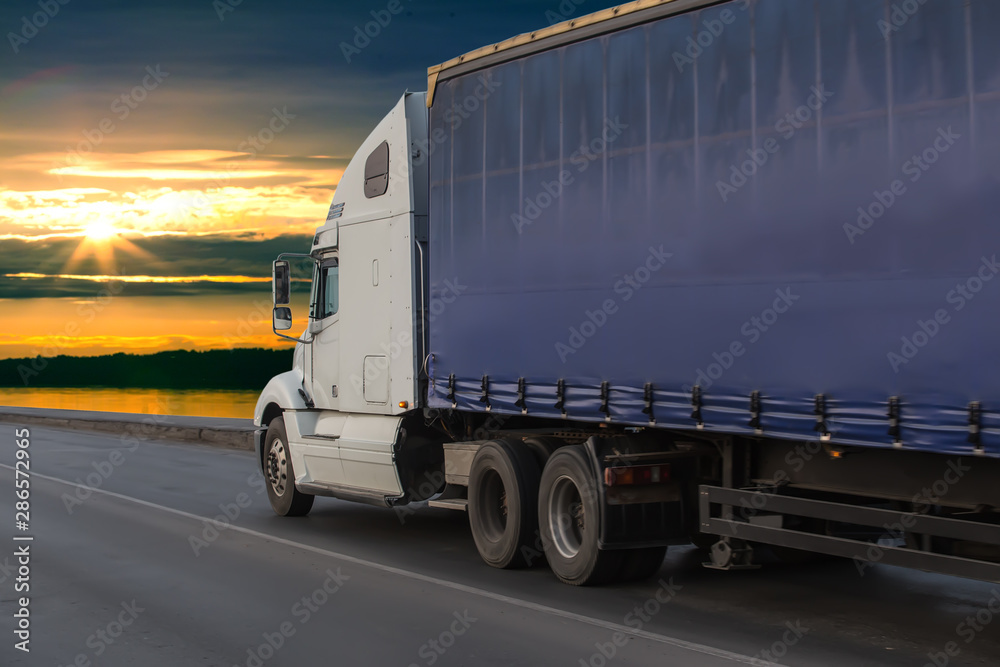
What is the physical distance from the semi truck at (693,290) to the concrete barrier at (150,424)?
15.4 meters

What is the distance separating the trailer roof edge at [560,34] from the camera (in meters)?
8.49

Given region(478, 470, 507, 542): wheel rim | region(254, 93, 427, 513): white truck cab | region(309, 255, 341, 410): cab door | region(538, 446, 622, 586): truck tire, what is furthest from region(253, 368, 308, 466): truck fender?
region(538, 446, 622, 586): truck tire

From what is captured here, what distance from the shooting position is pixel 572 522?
955 centimetres

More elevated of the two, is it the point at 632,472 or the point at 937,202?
the point at 937,202

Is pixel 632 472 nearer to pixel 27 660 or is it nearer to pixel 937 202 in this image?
pixel 937 202

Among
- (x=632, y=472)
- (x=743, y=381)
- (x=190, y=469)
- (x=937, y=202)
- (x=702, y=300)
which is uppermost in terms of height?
(x=937, y=202)

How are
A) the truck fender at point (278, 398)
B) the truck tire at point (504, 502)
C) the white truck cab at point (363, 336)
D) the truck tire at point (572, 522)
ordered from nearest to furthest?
the truck tire at point (572, 522) → the truck tire at point (504, 502) → the white truck cab at point (363, 336) → the truck fender at point (278, 398)

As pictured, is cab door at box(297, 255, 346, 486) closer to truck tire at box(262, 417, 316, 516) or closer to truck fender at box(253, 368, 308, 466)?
truck fender at box(253, 368, 308, 466)

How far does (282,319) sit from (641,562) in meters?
5.86

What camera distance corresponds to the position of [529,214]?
9758mm

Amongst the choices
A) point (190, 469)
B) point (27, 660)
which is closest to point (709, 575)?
point (27, 660)

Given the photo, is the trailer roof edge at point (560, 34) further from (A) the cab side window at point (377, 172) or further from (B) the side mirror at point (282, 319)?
(B) the side mirror at point (282, 319)

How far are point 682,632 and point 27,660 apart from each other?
3913mm

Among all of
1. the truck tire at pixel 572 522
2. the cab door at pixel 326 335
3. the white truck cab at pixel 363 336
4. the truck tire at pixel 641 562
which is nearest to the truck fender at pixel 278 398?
the white truck cab at pixel 363 336
